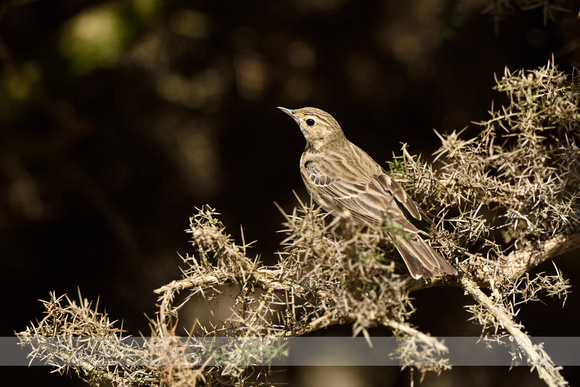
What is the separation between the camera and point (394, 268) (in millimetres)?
2490

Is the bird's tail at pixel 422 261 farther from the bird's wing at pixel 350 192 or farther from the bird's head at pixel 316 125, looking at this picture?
the bird's head at pixel 316 125

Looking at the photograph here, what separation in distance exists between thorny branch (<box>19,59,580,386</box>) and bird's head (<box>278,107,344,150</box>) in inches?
40.4

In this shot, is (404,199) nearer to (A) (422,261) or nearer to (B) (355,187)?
(A) (422,261)

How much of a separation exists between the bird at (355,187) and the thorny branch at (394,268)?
0.38 feet

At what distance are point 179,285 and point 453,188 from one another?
144cm

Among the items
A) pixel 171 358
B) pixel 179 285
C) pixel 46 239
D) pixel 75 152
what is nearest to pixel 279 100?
pixel 75 152

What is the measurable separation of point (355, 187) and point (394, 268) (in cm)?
129

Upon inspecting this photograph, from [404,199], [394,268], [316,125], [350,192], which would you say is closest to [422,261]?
[394,268]

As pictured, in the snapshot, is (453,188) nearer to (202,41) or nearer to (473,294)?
(473,294)

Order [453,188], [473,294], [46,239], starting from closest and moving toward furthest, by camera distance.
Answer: [473,294] < [453,188] < [46,239]

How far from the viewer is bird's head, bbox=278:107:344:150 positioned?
4.21m

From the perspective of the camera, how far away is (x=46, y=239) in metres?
4.71

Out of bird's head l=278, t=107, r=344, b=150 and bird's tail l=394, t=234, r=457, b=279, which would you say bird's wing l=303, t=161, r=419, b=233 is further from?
bird's tail l=394, t=234, r=457, b=279

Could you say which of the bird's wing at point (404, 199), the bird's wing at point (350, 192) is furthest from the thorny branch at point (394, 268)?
the bird's wing at point (350, 192)
